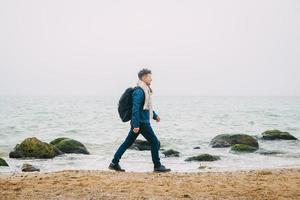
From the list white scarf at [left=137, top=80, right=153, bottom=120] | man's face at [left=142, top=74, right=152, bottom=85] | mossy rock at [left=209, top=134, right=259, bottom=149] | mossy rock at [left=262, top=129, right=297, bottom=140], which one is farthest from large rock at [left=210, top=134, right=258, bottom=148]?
man's face at [left=142, top=74, right=152, bottom=85]

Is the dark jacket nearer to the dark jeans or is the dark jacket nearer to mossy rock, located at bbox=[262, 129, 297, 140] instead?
the dark jeans

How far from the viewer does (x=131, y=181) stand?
8.09 m

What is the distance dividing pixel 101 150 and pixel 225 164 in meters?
6.73

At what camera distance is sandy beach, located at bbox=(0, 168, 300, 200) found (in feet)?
22.6

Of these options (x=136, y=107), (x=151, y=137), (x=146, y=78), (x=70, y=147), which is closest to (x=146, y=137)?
(x=151, y=137)

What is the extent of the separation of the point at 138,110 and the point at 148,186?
1.89 m

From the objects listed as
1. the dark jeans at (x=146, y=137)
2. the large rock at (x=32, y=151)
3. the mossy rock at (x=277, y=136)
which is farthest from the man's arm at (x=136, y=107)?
the mossy rock at (x=277, y=136)

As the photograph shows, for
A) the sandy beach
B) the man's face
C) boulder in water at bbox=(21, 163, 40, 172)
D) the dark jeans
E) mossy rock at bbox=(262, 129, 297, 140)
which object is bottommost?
mossy rock at bbox=(262, 129, 297, 140)

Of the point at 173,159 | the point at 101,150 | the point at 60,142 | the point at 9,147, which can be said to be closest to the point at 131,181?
the point at 173,159

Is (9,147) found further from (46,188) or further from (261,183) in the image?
(261,183)

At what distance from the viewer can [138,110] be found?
892 centimetres

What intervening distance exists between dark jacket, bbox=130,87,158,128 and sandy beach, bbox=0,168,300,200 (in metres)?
1.14

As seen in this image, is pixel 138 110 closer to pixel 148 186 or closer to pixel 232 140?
pixel 148 186

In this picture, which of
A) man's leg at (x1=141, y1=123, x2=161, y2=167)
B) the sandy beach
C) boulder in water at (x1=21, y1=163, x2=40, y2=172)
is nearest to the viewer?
the sandy beach
